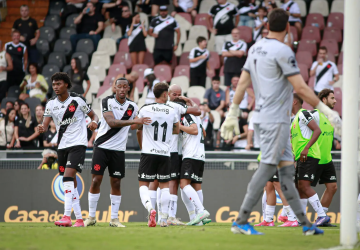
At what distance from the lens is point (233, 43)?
17.1 metres

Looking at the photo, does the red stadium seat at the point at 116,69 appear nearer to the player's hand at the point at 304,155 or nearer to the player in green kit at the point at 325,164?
the player in green kit at the point at 325,164

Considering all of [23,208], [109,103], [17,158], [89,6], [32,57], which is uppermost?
[89,6]

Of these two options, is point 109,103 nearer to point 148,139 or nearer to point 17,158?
point 148,139

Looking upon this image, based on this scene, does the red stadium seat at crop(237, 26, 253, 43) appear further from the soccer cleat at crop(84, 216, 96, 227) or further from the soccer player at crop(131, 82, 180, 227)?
the soccer cleat at crop(84, 216, 96, 227)

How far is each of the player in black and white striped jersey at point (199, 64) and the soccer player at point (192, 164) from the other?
24.3ft

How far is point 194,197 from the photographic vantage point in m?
9.21

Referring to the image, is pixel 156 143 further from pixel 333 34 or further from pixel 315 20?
pixel 315 20

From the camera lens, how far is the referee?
17.9 metres

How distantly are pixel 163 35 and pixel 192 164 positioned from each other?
919cm

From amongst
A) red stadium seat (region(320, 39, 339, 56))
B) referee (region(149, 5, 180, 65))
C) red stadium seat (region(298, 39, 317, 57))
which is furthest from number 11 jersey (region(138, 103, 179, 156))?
red stadium seat (region(320, 39, 339, 56))

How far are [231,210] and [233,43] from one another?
6.70 meters

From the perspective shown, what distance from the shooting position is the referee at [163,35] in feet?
58.7

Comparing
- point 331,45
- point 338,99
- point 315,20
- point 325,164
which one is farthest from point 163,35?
point 325,164

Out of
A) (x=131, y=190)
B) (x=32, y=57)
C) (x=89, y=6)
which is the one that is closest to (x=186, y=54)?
(x=89, y=6)
